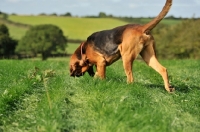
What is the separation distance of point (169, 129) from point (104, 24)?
278 feet

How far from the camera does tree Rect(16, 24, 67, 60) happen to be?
7088 centimetres

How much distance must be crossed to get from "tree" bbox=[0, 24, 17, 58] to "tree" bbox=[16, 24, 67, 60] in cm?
124

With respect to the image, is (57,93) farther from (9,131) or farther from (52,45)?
(52,45)

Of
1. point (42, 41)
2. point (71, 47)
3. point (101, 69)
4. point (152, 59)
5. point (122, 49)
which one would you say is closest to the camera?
point (122, 49)

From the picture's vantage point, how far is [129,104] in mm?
6723

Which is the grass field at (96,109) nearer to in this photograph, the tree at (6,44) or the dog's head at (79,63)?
the dog's head at (79,63)

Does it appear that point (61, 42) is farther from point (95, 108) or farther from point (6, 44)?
point (95, 108)

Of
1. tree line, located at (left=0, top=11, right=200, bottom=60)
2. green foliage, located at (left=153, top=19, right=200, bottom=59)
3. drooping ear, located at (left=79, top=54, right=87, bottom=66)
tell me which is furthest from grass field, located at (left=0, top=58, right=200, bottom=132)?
tree line, located at (left=0, top=11, right=200, bottom=60)

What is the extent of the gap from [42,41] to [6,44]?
6986 millimetres

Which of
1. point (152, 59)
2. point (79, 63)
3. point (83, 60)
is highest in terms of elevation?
point (152, 59)

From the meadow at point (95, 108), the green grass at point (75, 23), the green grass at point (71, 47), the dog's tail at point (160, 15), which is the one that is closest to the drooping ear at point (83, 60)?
the meadow at point (95, 108)

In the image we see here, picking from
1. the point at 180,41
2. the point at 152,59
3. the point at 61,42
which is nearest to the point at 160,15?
the point at 152,59

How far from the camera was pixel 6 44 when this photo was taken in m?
68.0

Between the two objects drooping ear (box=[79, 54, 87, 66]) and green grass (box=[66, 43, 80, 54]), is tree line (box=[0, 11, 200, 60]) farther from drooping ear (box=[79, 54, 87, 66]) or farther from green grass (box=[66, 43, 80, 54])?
drooping ear (box=[79, 54, 87, 66])
